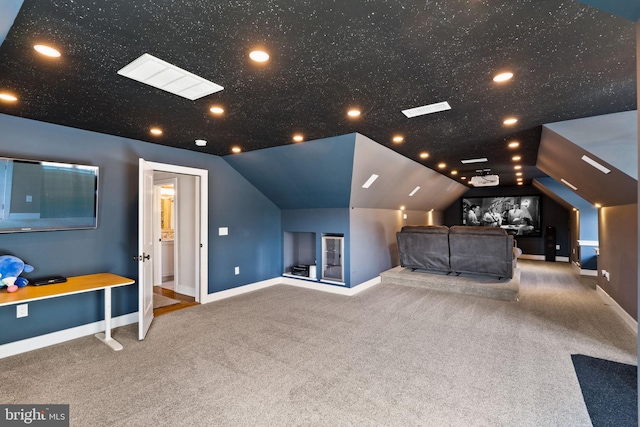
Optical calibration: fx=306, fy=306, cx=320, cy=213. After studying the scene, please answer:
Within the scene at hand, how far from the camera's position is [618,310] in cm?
430

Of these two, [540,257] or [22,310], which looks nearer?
[22,310]

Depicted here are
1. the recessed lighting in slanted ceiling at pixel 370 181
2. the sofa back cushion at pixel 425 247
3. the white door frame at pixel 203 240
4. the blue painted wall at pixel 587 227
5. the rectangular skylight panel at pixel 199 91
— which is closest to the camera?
the rectangular skylight panel at pixel 199 91

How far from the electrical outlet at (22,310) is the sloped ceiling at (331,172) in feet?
10.5

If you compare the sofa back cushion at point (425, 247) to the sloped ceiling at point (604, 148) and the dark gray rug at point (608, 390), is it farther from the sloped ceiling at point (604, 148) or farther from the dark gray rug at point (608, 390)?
the dark gray rug at point (608, 390)

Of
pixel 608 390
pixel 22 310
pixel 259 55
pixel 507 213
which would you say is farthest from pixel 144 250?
pixel 507 213

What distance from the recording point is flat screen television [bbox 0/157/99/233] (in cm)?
307

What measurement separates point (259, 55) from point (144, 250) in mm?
2734

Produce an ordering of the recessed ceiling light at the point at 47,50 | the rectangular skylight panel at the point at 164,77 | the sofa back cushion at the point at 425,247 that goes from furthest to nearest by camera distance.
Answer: the sofa back cushion at the point at 425,247, the rectangular skylight panel at the point at 164,77, the recessed ceiling light at the point at 47,50

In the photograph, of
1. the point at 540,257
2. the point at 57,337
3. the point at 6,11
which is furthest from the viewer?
the point at 540,257

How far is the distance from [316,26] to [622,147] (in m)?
3.37

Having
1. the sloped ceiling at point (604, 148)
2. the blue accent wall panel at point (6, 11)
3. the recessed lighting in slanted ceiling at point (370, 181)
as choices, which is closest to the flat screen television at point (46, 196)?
the blue accent wall panel at point (6, 11)

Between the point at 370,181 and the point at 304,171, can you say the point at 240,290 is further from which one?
the point at 370,181

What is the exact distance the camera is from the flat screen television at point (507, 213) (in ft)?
32.6

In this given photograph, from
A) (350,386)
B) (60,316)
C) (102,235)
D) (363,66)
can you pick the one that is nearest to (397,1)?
(363,66)
